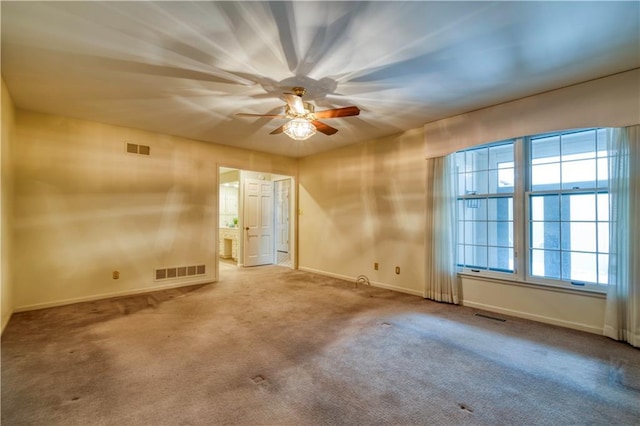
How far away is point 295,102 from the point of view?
9.34 ft

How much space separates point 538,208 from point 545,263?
26.5 inches

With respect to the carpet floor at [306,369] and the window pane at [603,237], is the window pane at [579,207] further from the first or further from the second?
the carpet floor at [306,369]

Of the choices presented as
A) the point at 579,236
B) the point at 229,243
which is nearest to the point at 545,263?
the point at 579,236

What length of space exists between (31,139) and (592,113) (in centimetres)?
686

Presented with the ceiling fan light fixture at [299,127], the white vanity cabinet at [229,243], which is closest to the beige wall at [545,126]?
the ceiling fan light fixture at [299,127]

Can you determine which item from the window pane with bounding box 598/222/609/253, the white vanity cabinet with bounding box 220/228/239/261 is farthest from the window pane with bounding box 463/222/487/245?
the white vanity cabinet with bounding box 220/228/239/261

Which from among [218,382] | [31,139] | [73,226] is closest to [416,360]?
[218,382]

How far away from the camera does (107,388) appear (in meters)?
2.05

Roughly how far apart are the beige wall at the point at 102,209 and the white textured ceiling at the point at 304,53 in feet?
1.95

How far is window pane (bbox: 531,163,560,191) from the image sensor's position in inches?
133

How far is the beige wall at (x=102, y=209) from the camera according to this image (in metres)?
3.79

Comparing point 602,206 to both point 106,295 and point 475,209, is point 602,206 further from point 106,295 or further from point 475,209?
point 106,295

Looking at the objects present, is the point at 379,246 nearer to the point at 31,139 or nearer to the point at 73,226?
the point at 73,226

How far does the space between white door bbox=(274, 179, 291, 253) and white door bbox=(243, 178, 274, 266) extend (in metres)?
0.20
